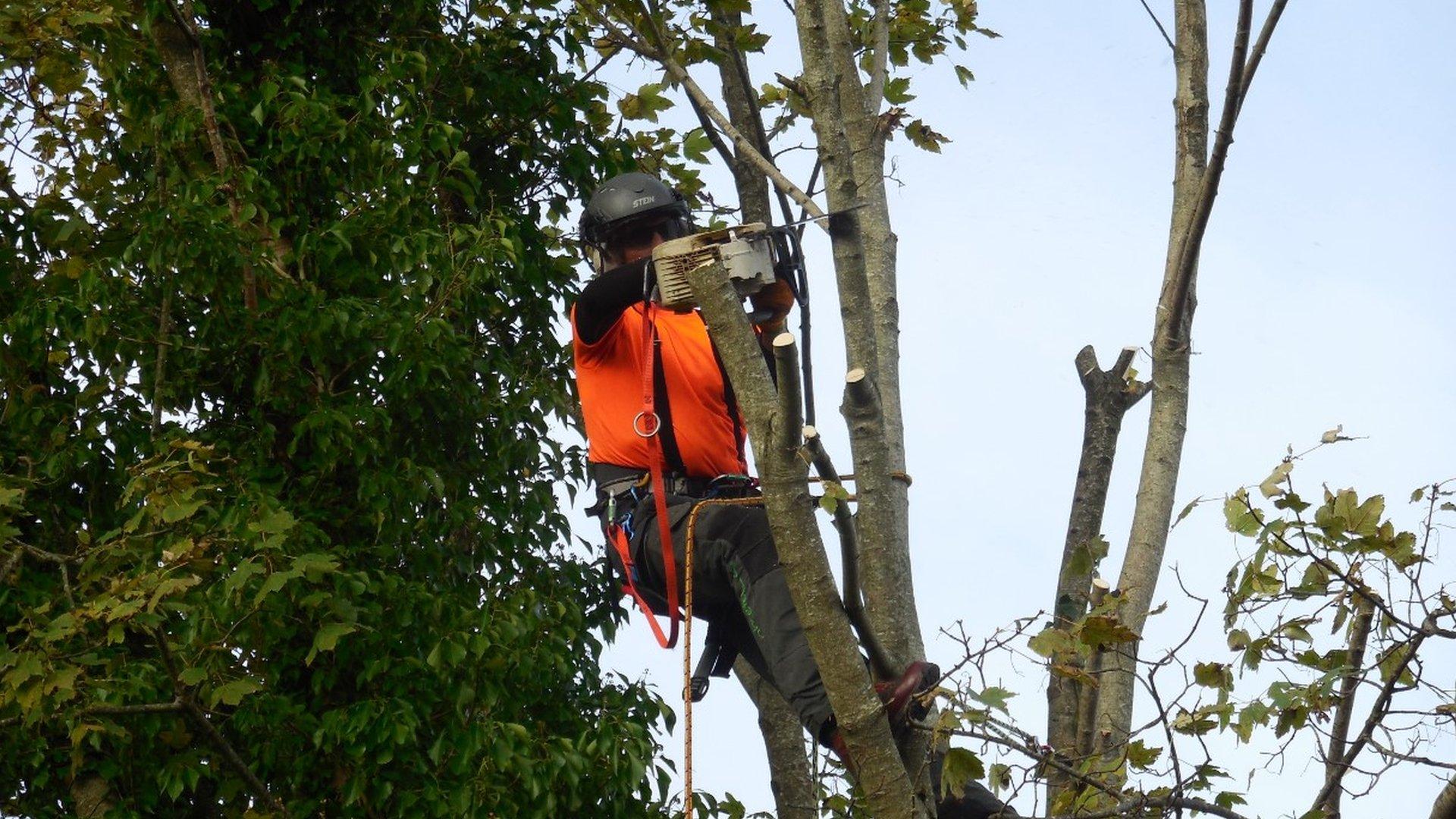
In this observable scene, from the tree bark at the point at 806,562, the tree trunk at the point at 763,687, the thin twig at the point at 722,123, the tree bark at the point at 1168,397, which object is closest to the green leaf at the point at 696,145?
the tree trunk at the point at 763,687

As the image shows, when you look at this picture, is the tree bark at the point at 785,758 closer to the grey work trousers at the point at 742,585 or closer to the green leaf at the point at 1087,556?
the grey work trousers at the point at 742,585

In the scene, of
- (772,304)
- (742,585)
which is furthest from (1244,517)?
(772,304)

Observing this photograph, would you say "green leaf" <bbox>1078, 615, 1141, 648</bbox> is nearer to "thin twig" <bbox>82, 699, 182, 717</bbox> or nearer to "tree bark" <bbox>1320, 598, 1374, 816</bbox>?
"tree bark" <bbox>1320, 598, 1374, 816</bbox>

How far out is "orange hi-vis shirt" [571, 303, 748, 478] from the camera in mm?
4293

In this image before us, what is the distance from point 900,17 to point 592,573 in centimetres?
248

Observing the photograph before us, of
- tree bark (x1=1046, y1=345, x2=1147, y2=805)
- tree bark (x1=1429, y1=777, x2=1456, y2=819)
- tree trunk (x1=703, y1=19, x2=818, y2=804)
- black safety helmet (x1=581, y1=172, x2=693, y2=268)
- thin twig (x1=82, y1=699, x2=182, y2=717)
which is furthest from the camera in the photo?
tree trunk (x1=703, y1=19, x2=818, y2=804)

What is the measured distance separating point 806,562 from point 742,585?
943 mm

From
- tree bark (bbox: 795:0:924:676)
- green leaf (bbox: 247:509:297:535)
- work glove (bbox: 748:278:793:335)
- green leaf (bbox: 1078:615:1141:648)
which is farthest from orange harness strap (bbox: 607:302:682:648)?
green leaf (bbox: 1078:615:1141:648)

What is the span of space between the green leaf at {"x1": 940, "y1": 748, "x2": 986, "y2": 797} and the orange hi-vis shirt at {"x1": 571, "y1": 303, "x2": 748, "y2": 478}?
1466 mm

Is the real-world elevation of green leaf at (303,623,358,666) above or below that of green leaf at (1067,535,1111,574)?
below

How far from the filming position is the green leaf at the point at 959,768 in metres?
2.97

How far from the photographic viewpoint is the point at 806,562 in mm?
2982

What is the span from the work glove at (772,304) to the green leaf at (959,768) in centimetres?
142

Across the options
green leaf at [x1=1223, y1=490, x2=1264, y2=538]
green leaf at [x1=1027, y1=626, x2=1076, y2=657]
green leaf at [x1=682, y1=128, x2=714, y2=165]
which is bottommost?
green leaf at [x1=1027, y1=626, x2=1076, y2=657]
